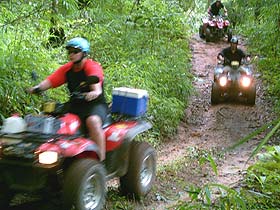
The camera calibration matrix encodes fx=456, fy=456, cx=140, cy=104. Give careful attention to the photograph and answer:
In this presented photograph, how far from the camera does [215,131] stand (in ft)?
30.7

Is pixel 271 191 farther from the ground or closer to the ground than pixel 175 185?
farther from the ground

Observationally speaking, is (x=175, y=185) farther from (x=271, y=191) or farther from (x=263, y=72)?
(x=263, y=72)

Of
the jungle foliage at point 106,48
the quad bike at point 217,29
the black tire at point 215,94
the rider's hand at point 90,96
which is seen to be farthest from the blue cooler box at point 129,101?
the quad bike at point 217,29

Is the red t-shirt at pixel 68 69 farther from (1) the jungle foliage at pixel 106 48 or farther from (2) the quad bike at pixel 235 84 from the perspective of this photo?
(2) the quad bike at pixel 235 84

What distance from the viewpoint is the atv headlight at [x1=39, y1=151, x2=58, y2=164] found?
3852 mm

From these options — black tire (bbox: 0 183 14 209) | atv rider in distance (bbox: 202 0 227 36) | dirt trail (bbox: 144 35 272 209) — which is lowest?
dirt trail (bbox: 144 35 272 209)

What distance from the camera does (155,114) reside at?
28.5ft

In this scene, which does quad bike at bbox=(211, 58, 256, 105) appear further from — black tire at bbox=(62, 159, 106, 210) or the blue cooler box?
black tire at bbox=(62, 159, 106, 210)

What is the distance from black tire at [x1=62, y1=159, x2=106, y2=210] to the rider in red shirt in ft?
0.97

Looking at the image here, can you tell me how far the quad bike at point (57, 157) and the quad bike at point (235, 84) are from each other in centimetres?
600

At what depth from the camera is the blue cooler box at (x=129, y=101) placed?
5145 millimetres

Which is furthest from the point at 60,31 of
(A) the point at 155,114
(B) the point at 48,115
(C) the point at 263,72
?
(C) the point at 263,72

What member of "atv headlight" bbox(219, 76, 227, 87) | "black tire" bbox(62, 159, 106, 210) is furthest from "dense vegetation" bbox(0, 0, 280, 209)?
"black tire" bbox(62, 159, 106, 210)

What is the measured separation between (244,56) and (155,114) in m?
3.18
